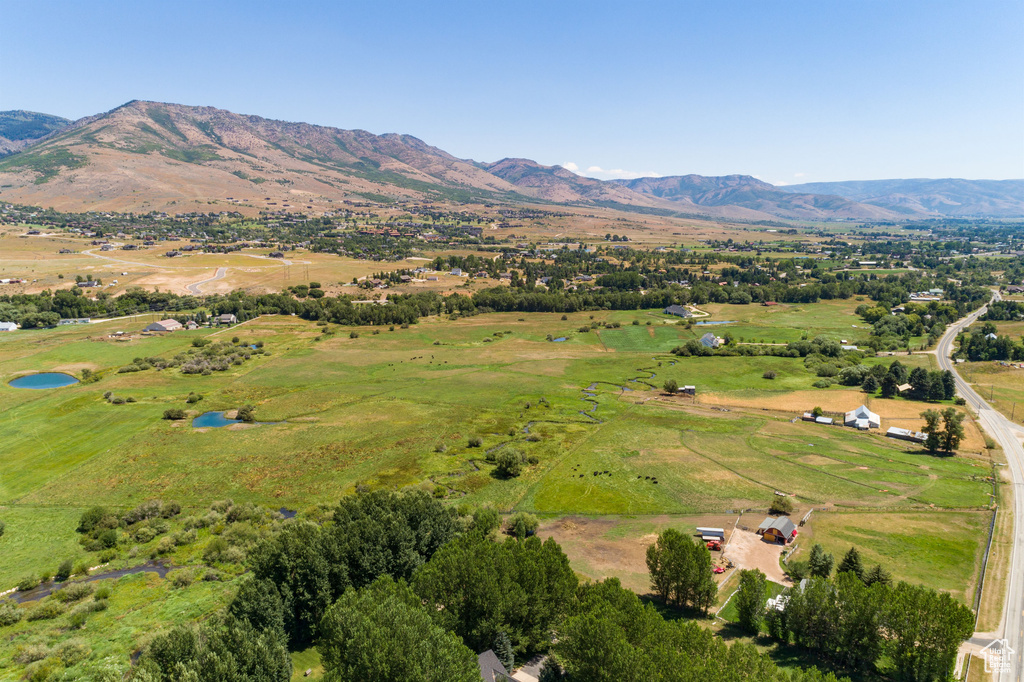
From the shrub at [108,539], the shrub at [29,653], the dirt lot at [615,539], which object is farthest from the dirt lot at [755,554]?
the shrub at [108,539]

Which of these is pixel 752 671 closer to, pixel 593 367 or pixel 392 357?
pixel 593 367

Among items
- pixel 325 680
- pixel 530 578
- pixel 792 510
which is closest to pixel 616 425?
pixel 792 510

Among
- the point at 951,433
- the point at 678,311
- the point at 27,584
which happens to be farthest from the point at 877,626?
the point at 678,311

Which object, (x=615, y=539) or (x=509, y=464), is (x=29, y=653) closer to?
(x=509, y=464)

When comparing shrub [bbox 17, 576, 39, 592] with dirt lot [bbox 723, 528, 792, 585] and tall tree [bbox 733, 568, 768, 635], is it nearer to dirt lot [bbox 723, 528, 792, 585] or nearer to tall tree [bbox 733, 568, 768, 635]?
tall tree [bbox 733, 568, 768, 635]

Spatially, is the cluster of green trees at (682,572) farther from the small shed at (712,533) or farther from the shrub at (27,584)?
the shrub at (27,584)
